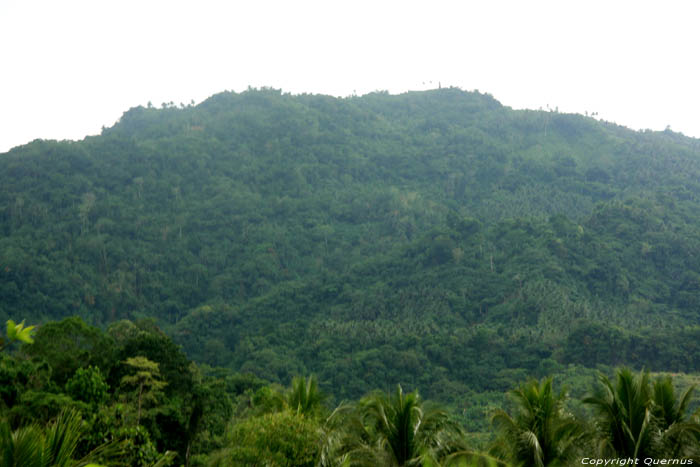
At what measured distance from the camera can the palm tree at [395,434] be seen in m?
15.1

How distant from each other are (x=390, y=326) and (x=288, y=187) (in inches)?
3614

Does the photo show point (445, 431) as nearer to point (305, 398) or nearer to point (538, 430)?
point (538, 430)

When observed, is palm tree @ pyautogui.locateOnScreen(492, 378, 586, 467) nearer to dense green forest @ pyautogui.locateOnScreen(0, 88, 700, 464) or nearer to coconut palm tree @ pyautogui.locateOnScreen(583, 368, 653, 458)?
coconut palm tree @ pyautogui.locateOnScreen(583, 368, 653, 458)

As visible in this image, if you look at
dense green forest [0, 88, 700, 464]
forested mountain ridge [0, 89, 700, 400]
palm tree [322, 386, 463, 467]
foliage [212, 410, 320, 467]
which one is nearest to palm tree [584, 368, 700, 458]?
palm tree [322, 386, 463, 467]

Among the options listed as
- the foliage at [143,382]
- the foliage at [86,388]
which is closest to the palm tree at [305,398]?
the foliage at [86,388]

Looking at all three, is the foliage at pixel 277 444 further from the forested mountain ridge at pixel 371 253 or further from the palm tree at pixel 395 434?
the forested mountain ridge at pixel 371 253

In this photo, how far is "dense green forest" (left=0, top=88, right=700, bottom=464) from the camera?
277 ft

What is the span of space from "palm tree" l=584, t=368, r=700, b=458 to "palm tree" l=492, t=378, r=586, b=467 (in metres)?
0.68

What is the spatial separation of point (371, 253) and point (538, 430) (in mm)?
132681

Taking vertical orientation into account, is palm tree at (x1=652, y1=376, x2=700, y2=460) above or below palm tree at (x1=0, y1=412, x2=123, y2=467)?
below

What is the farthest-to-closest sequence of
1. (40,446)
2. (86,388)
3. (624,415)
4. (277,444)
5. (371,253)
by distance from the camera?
(371,253) → (86,388) → (277,444) → (624,415) → (40,446)

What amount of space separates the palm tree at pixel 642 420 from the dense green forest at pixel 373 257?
26384 millimetres

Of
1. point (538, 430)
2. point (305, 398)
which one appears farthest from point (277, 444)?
point (538, 430)

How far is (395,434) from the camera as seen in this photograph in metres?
15.3
